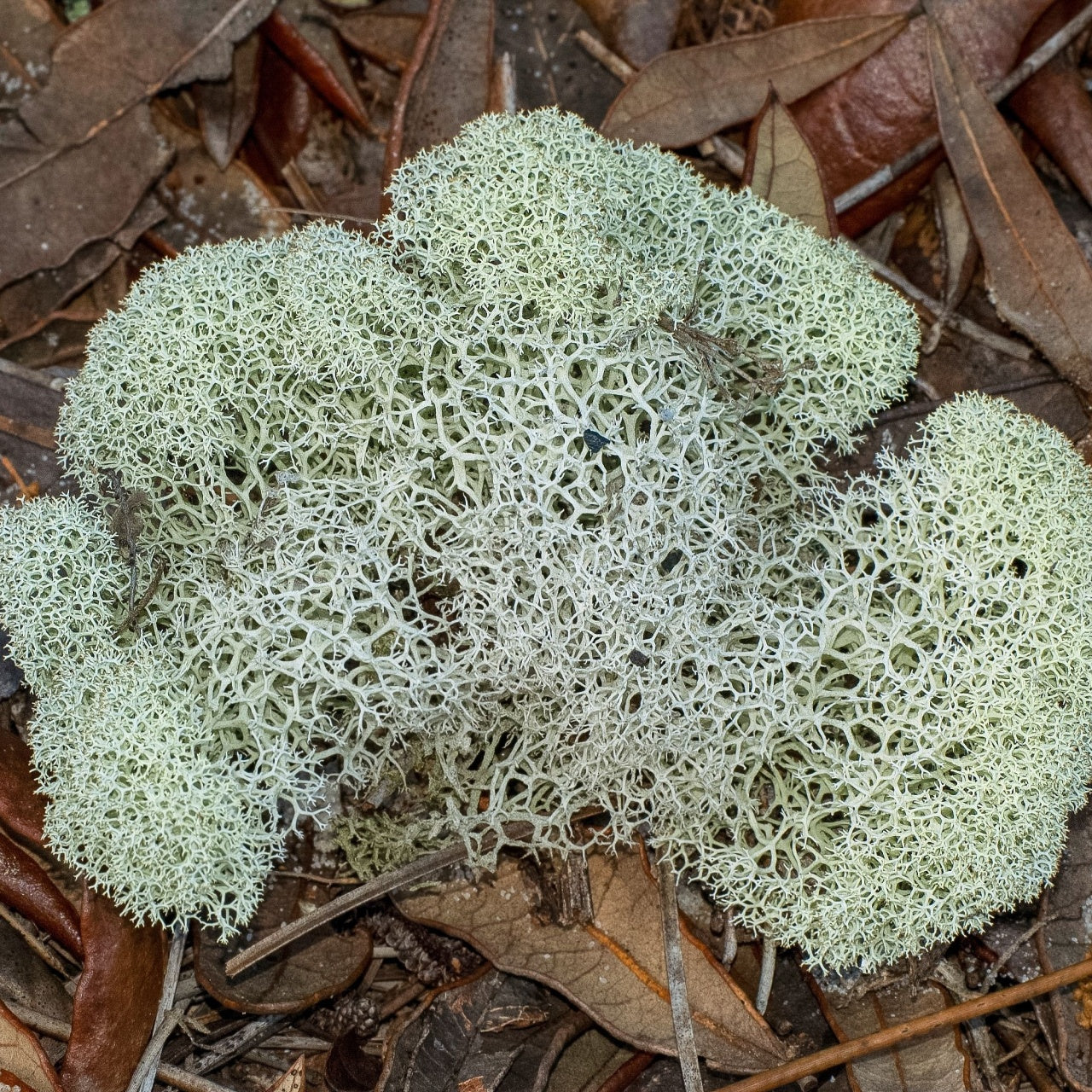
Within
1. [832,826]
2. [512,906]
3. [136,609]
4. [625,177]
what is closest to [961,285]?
[625,177]

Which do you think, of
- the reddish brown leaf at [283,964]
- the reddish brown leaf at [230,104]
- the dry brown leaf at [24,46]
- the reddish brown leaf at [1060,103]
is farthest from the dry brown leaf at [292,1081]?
the reddish brown leaf at [1060,103]

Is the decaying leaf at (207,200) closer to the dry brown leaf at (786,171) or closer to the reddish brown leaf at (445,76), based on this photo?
the reddish brown leaf at (445,76)

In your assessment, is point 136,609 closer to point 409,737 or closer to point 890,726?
point 409,737

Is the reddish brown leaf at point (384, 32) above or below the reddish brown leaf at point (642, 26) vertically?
above

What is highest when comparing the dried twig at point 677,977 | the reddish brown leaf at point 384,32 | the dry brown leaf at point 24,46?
the dry brown leaf at point 24,46

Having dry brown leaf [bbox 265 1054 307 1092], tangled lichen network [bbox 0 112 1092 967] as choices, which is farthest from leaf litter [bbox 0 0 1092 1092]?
tangled lichen network [bbox 0 112 1092 967]

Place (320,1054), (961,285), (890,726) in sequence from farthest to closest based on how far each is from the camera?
(961,285)
(320,1054)
(890,726)

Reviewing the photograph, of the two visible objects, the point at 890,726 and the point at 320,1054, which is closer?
the point at 890,726
